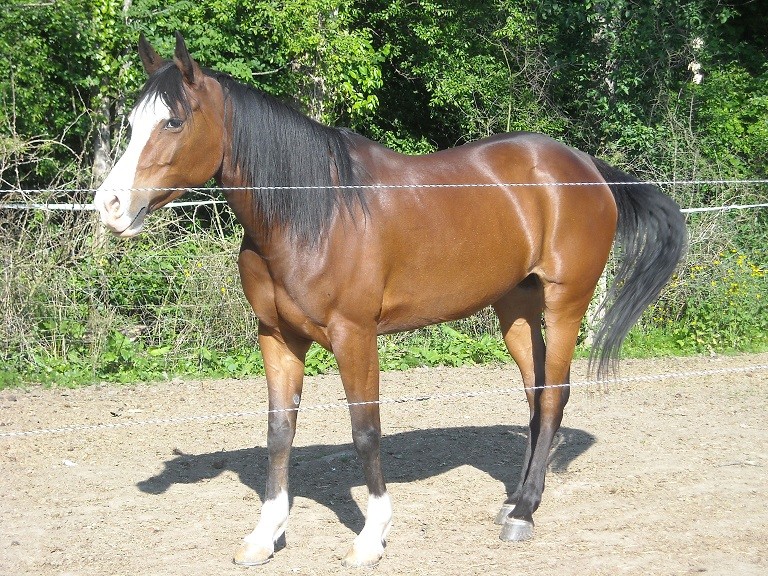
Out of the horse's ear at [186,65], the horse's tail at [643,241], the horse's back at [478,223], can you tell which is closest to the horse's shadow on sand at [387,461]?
the horse's tail at [643,241]

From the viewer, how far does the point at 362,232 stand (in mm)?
4262

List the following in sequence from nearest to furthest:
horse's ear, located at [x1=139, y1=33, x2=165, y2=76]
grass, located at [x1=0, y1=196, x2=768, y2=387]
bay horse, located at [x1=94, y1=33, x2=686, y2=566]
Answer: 1. bay horse, located at [x1=94, y1=33, x2=686, y2=566]
2. horse's ear, located at [x1=139, y1=33, x2=165, y2=76]
3. grass, located at [x1=0, y1=196, x2=768, y2=387]

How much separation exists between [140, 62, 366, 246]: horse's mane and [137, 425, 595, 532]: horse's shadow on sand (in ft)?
5.91

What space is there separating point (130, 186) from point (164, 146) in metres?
0.24

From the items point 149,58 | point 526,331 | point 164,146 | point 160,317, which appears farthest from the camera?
point 160,317

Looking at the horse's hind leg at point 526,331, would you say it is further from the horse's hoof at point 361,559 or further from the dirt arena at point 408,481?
the horse's hoof at point 361,559

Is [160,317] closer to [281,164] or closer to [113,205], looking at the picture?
[281,164]

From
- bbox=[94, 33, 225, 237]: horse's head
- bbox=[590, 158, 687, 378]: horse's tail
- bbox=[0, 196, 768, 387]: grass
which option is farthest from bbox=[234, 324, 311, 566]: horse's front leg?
bbox=[0, 196, 768, 387]: grass

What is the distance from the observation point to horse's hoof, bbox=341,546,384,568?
416 cm

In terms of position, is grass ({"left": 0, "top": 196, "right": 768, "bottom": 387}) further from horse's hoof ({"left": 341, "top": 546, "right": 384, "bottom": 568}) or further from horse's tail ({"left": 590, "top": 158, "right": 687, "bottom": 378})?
horse's hoof ({"left": 341, "top": 546, "right": 384, "bottom": 568})

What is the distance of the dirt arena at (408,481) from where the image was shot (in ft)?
14.1

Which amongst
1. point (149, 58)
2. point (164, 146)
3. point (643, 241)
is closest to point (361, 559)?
point (164, 146)

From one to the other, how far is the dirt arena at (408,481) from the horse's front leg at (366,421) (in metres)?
0.13

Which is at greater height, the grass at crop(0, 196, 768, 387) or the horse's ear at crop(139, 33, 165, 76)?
the horse's ear at crop(139, 33, 165, 76)
